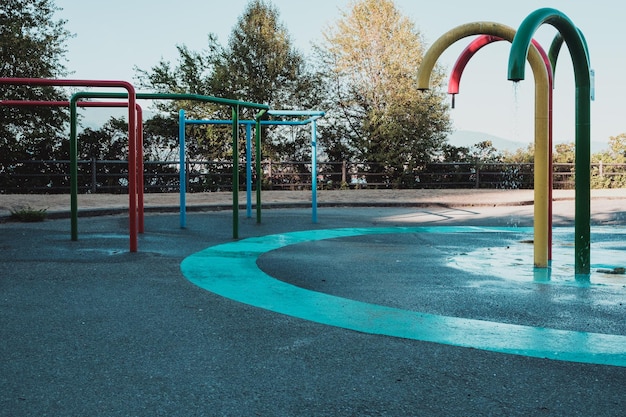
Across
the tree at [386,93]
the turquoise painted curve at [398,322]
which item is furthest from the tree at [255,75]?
the turquoise painted curve at [398,322]

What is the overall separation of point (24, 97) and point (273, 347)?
20.5m

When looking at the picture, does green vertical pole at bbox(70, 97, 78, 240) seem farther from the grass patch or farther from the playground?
the grass patch

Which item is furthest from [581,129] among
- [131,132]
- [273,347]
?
[131,132]

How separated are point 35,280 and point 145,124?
2111 cm

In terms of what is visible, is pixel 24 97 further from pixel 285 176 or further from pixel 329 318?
pixel 329 318

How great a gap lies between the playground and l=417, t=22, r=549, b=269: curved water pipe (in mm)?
14

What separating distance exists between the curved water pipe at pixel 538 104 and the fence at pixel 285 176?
58.6 ft

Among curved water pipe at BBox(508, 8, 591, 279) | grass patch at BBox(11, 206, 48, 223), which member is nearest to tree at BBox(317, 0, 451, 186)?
grass patch at BBox(11, 206, 48, 223)

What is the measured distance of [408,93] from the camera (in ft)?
87.4

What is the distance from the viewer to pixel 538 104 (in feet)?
20.6

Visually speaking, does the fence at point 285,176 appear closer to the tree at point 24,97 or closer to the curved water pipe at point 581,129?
the tree at point 24,97

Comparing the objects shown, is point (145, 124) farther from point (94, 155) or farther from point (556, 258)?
point (556, 258)

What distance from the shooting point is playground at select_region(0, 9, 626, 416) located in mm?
2945

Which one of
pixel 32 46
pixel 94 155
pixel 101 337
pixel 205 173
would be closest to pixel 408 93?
pixel 205 173
